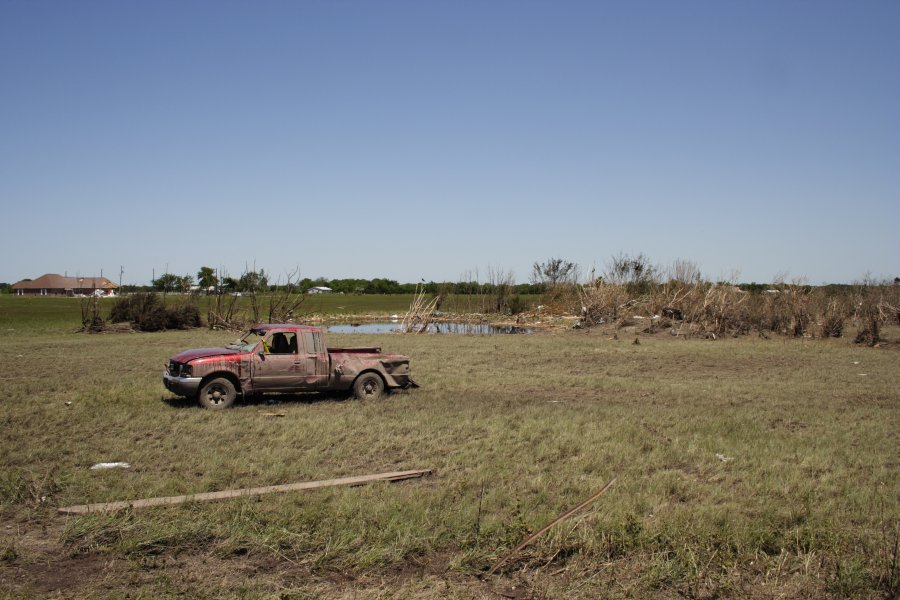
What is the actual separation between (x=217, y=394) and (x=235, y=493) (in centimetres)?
557

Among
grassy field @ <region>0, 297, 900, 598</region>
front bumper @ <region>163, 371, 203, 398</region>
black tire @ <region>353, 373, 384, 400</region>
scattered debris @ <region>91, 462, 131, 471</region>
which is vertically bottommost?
grassy field @ <region>0, 297, 900, 598</region>

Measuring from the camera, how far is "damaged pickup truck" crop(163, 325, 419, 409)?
40.0 feet

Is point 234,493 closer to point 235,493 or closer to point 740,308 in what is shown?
point 235,493

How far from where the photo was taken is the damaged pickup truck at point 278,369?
1220 centimetres

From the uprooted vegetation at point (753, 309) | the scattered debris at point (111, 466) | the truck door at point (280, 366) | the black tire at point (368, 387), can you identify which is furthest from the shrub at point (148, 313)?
the scattered debris at point (111, 466)

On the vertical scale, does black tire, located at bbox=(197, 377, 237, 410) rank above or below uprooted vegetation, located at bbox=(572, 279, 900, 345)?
below

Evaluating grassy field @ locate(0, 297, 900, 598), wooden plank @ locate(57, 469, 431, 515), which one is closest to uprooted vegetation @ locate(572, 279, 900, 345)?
grassy field @ locate(0, 297, 900, 598)

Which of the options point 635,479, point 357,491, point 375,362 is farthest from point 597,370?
point 357,491

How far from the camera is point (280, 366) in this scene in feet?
42.1

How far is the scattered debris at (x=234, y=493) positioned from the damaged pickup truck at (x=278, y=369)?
17.5 feet

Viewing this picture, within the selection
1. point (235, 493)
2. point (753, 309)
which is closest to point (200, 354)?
point (235, 493)

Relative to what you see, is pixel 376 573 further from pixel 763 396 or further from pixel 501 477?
pixel 763 396

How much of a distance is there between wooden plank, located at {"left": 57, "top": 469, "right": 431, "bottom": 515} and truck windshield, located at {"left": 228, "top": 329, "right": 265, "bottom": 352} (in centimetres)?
572

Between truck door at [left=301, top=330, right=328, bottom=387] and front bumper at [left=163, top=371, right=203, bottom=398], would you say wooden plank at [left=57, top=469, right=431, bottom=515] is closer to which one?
front bumper at [left=163, top=371, right=203, bottom=398]
